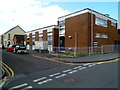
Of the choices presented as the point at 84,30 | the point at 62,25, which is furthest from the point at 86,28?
the point at 62,25

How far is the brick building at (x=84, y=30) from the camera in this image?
63.5 ft

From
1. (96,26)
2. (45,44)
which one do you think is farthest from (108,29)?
(45,44)

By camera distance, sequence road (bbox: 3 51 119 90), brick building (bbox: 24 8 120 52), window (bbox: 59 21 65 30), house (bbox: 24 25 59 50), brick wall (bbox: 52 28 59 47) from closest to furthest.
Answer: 1. road (bbox: 3 51 119 90)
2. brick building (bbox: 24 8 120 52)
3. window (bbox: 59 21 65 30)
4. house (bbox: 24 25 59 50)
5. brick wall (bbox: 52 28 59 47)

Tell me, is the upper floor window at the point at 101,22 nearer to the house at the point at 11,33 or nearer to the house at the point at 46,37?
the house at the point at 46,37

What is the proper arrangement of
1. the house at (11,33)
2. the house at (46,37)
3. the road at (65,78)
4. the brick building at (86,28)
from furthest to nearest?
the house at (11,33) < the house at (46,37) < the brick building at (86,28) < the road at (65,78)

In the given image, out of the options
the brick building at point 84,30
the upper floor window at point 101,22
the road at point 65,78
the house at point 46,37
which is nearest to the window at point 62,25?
the brick building at point 84,30

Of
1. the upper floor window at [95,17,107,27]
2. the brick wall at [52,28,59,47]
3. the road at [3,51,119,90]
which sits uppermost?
the upper floor window at [95,17,107,27]

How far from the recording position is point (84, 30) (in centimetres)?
1945

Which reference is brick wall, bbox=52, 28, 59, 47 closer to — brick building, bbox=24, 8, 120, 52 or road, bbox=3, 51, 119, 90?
brick building, bbox=24, 8, 120, 52

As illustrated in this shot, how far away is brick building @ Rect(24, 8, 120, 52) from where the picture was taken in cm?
1936

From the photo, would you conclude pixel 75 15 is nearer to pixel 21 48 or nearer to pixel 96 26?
pixel 96 26

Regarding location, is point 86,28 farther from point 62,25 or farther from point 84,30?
point 62,25

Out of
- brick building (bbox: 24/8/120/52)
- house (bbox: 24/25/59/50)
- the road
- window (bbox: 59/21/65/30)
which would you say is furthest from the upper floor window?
the road

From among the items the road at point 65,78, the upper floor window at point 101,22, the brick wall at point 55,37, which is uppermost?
the upper floor window at point 101,22
